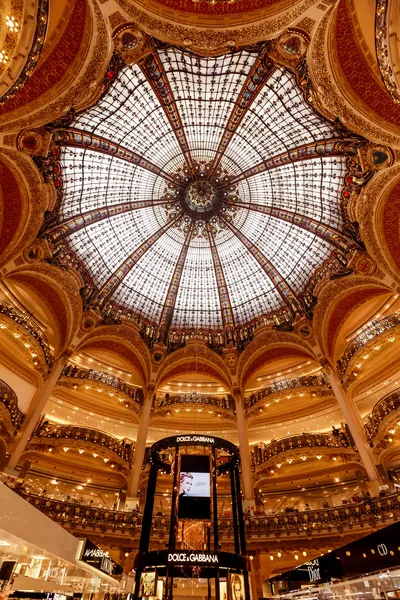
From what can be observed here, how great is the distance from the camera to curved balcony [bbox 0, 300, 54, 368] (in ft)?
70.9

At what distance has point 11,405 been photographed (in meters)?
19.5

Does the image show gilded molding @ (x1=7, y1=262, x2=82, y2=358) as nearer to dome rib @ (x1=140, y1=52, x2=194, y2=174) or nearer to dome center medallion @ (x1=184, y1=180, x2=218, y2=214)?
dome center medallion @ (x1=184, y1=180, x2=218, y2=214)

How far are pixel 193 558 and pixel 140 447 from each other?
50.5ft

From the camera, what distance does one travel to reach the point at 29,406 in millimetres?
22172

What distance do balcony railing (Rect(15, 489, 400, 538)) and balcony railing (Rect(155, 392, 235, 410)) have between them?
9.53 meters

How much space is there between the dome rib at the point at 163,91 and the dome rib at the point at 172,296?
27.9 ft

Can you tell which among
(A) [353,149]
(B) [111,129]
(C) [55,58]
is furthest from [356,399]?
(C) [55,58]

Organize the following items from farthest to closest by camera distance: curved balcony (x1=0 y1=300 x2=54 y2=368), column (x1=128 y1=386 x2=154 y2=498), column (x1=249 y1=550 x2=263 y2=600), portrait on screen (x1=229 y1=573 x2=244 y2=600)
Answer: column (x1=128 y1=386 x2=154 y2=498), curved balcony (x1=0 y1=300 x2=54 y2=368), column (x1=249 y1=550 x2=263 y2=600), portrait on screen (x1=229 y1=573 x2=244 y2=600)

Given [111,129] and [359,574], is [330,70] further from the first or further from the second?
[359,574]

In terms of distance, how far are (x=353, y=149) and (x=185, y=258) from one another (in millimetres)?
15955

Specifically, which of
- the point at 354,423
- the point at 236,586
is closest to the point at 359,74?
the point at 354,423

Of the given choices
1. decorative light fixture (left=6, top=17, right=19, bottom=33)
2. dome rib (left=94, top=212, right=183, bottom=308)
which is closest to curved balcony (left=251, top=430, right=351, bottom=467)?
dome rib (left=94, top=212, right=183, bottom=308)

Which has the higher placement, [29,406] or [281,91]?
[281,91]

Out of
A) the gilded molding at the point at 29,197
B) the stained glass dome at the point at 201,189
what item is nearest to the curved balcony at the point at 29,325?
the gilded molding at the point at 29,197
